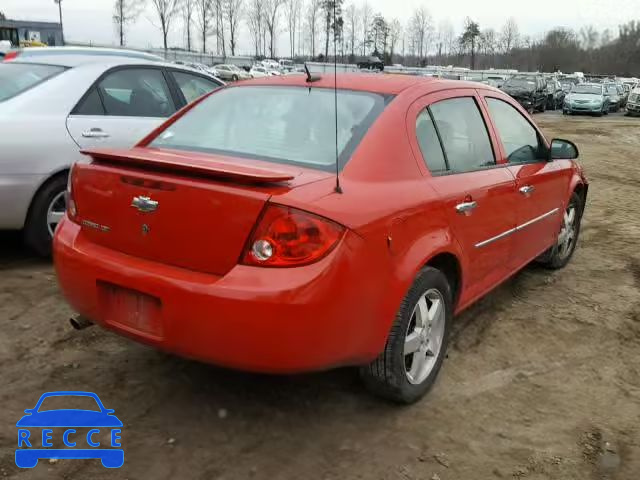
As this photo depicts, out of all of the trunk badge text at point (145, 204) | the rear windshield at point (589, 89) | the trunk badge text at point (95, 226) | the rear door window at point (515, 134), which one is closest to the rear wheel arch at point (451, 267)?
the rear door window at point (515, 134)

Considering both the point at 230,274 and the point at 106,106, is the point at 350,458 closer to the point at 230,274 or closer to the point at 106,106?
the point at 230,274

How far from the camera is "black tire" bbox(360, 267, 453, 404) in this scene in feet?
9.64

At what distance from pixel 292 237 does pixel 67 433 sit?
4.46ft

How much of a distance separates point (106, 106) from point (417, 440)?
3.92m

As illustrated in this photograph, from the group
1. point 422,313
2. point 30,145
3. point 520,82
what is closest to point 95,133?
point 30,145

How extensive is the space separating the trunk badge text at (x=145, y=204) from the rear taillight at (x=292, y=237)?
0.51 m

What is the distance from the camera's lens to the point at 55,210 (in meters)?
4.98

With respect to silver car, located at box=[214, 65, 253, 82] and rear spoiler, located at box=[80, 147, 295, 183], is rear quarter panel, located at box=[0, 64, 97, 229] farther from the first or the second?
silver car, located at box=[214, 65, 253, 82]

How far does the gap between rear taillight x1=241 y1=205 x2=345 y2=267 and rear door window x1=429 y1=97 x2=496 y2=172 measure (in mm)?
1208

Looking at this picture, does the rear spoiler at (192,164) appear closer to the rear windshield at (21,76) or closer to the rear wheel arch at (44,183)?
the rear wheel arch at (44,183)

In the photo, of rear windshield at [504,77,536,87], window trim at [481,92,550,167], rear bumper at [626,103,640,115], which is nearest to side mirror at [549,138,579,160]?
window trim at [481,92,550,167]

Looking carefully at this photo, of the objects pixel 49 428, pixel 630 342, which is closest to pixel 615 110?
pixel 630 342

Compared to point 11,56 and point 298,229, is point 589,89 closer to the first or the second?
point 11,56

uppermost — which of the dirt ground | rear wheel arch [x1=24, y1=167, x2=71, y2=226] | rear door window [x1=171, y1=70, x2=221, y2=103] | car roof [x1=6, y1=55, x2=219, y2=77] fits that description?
car roof [x1=6, y1=55, x2=219, y2=77]
